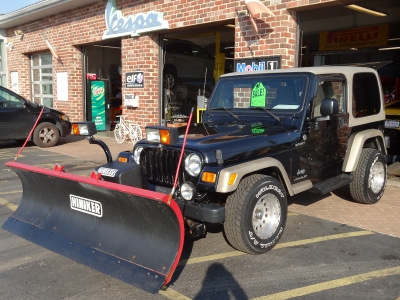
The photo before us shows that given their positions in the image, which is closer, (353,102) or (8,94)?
(353,102)

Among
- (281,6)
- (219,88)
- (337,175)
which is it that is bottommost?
(337,175)

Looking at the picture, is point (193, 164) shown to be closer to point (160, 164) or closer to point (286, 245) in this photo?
point (160, 164)

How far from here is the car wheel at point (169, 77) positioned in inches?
495

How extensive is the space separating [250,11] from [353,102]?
128 inches

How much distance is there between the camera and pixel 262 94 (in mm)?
5109

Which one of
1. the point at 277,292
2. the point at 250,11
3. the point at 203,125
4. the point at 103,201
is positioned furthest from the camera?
the point at 250,11

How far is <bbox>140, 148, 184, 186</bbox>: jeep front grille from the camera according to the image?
415 cm

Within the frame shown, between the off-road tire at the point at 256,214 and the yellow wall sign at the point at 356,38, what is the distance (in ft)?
31.5

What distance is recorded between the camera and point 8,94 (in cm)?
1088

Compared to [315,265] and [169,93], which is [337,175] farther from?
[169,93]

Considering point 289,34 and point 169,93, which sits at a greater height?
point 289,34

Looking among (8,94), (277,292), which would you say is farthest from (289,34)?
(8,94)

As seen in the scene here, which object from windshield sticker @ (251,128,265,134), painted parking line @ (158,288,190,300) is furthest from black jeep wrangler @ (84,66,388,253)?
painted parking line @ (158,288,190,300)

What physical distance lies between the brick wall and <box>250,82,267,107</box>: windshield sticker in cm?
309
